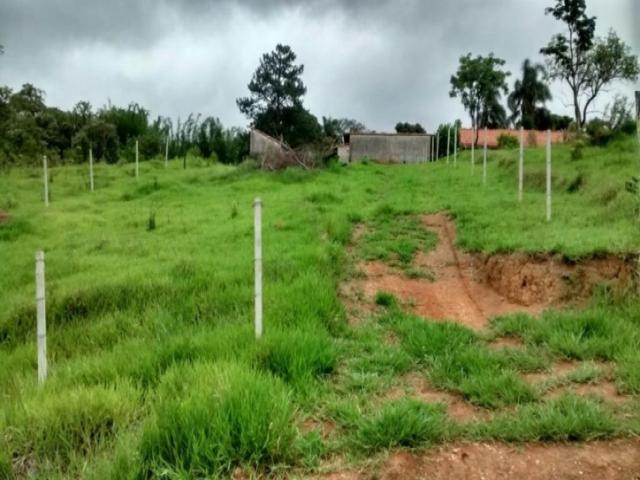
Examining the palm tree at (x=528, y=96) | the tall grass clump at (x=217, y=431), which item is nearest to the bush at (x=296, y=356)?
the tall grass clump at (x=217, y=431)

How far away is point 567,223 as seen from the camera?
26.0ft

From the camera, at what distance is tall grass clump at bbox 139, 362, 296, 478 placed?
277 centimetres

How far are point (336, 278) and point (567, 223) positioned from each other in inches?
148

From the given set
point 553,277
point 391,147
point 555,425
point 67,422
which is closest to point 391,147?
point 391,147

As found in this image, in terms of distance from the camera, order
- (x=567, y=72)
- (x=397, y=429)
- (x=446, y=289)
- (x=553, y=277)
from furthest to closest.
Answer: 1. (x=567, y=72)
2. (x=446, y=289)
3. (x=553, y=277)
4. (x=397, y=429)

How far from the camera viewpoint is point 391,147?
38500 mm

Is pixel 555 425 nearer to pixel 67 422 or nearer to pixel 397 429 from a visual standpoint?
pixel 397 429

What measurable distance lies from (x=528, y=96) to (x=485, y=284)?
4651 centimetres

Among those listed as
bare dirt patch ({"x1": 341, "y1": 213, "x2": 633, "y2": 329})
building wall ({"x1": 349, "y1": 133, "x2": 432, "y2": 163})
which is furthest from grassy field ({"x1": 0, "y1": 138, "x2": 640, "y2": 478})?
building wall ({"x1": 349, "y1": 133, "x2": 432, "y2": 163})

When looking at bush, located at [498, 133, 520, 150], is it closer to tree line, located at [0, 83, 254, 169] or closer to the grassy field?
tree line, located at [0, 83, 254, 169]

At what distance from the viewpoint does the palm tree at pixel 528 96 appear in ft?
154

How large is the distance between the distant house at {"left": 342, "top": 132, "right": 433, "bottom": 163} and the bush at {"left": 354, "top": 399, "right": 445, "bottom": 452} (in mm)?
35736

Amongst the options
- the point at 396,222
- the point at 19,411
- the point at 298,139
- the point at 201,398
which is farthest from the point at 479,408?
the point at 298,139

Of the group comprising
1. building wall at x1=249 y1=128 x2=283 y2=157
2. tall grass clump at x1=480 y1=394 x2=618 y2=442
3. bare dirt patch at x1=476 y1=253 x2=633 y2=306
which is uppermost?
building wall at x1=249 y1=128 x2=283 y2=157
